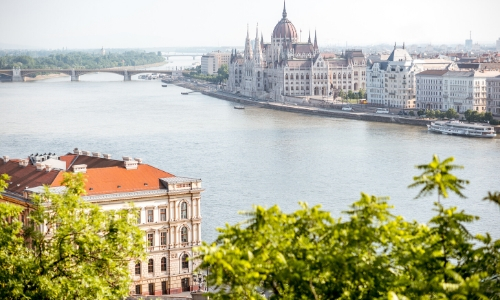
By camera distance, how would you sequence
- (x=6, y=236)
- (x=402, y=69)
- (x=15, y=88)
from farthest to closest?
(x=15, y=88) → (x=402, y=69) → (x=6, y=236)

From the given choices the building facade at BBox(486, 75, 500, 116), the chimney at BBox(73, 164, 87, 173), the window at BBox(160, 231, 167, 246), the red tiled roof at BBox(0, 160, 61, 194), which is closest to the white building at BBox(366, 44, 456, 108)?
the building facade at BBox(486, 75, 500, 116)

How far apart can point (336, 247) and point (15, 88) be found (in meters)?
60.3

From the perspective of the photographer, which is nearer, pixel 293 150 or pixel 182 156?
pixel 182 156

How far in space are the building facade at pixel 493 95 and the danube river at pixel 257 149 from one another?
14.7 feet

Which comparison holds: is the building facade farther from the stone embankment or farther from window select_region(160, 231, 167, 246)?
window select_region(160, 231, 167, 246)

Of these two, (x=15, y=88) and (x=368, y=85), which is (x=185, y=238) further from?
(x=15, y=88)

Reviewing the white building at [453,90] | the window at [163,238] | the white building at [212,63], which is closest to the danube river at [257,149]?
the window at [163,238]

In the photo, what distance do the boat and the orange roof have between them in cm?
2063

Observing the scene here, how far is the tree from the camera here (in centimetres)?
838

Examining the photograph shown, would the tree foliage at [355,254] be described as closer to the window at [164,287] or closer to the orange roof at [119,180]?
the window at [164,287]

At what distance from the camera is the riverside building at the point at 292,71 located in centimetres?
5666

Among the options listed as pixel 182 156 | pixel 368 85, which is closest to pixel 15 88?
pixel 368 85

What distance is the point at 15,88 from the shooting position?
64.7 meters

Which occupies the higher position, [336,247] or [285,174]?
[336,247]
